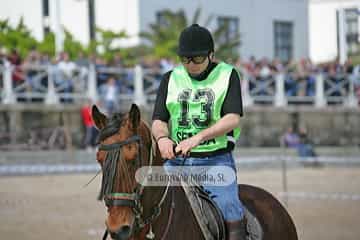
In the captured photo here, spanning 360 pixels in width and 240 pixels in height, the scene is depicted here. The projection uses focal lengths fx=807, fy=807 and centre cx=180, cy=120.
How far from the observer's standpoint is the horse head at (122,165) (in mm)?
4570

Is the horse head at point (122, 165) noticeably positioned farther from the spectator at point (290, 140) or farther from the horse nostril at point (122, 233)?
the spectator at point (290, 140)

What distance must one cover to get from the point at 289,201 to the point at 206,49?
1066cm

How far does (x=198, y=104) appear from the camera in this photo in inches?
210

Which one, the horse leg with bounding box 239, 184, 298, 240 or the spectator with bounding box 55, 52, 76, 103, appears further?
the spectator with bounding box 55, 52, 76, 103

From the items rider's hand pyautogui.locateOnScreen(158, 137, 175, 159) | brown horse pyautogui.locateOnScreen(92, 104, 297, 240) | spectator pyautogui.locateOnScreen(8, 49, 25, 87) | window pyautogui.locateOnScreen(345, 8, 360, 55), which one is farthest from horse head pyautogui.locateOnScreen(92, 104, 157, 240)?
window pyautogui.locateOnScreen(345, 8, 360, 55)

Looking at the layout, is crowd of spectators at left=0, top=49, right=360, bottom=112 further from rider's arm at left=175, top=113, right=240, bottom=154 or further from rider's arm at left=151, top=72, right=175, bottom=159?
rider's arm at left=175, top=113, right=240, bottom=154

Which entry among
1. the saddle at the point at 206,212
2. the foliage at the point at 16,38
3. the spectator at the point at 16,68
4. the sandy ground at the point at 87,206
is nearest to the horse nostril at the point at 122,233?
the saddle at the point at 206,212

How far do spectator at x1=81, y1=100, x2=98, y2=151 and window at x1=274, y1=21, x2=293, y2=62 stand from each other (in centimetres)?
2131

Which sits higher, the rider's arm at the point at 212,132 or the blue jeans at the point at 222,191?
the rider's arm at the point at 212,132

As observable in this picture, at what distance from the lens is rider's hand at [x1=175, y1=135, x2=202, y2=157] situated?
4.98 m

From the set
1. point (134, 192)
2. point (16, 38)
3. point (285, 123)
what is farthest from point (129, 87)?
point (134, 192)

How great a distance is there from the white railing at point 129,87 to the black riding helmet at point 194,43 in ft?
49.4

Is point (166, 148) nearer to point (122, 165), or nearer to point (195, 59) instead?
point (122, 165)

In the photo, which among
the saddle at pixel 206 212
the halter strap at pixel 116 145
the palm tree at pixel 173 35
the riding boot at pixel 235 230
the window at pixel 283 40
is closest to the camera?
the halter strap at pixel 116 145
